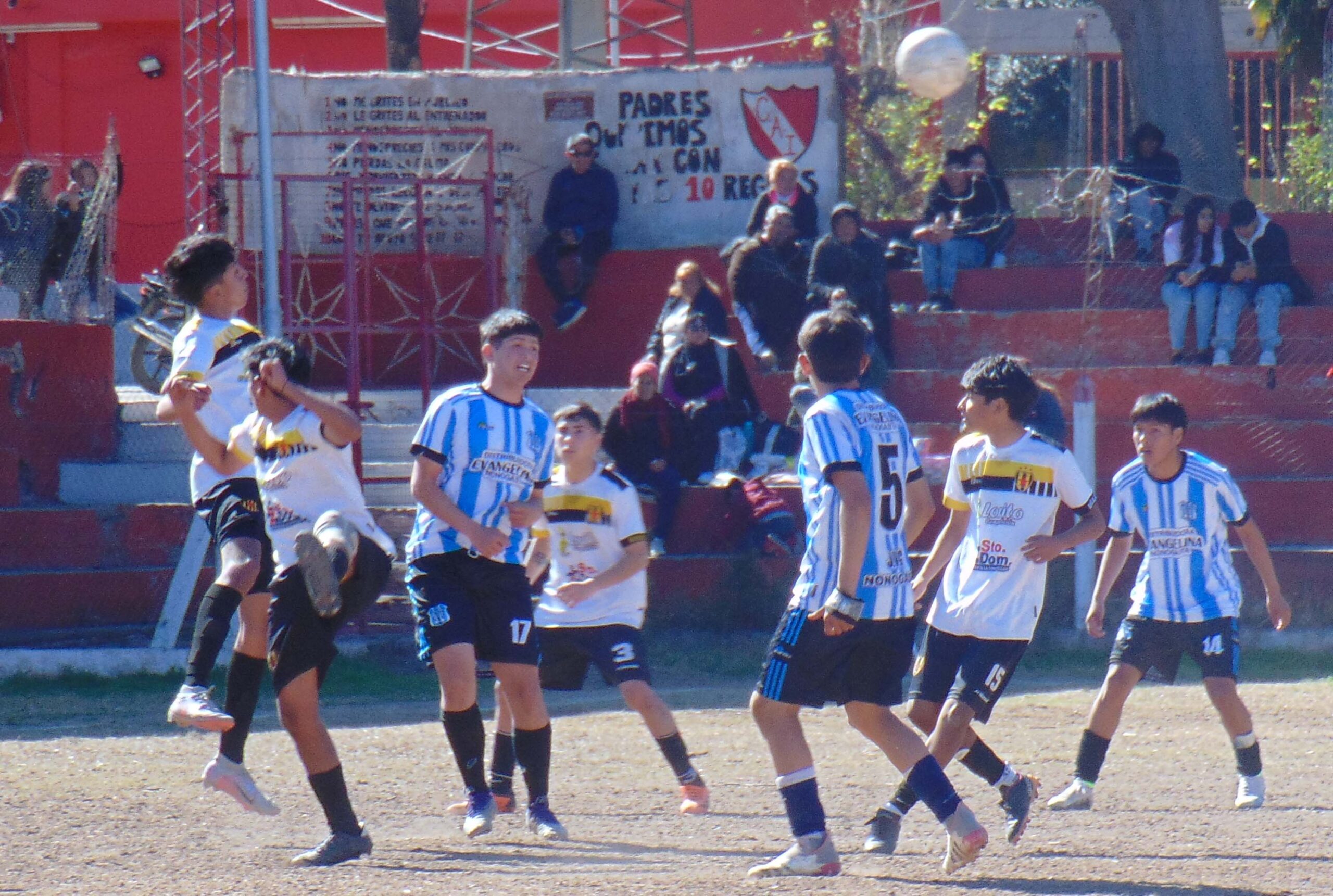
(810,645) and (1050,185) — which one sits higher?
(1050,185)

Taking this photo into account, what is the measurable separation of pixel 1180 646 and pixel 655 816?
2147 mm

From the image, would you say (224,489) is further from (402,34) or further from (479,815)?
(402,34)

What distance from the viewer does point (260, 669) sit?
603cm

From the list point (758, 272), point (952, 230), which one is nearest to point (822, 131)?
point (952, 230)

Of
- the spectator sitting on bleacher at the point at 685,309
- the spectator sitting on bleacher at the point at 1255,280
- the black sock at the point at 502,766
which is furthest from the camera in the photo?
the spectator sitting on bleacher at the point at 1255,280

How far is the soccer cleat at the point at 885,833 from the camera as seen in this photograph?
5.66 m

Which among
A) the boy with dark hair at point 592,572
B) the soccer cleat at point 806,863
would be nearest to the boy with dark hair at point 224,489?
the boy with dark hair at point 592,572

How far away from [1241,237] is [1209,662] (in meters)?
7.24

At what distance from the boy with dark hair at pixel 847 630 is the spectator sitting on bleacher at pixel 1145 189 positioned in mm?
9658

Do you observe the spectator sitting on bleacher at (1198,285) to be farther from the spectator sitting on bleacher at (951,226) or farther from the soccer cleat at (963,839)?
the soccer cleat at (963,839)

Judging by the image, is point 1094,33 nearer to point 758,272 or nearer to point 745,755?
point 758,272

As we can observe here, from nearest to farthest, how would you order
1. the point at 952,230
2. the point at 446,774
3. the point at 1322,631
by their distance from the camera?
1. the point at 446,774
2. the point at 1322,631
3. the point at 952,230

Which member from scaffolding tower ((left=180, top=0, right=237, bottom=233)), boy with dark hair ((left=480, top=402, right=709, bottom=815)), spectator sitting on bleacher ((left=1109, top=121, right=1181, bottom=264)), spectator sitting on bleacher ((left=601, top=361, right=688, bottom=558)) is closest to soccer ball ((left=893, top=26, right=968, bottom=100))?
spectator sitting on bleacher ((left=1109, top=121, right=1181, bottom=264))

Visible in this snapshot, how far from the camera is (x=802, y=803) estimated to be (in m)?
5.26
